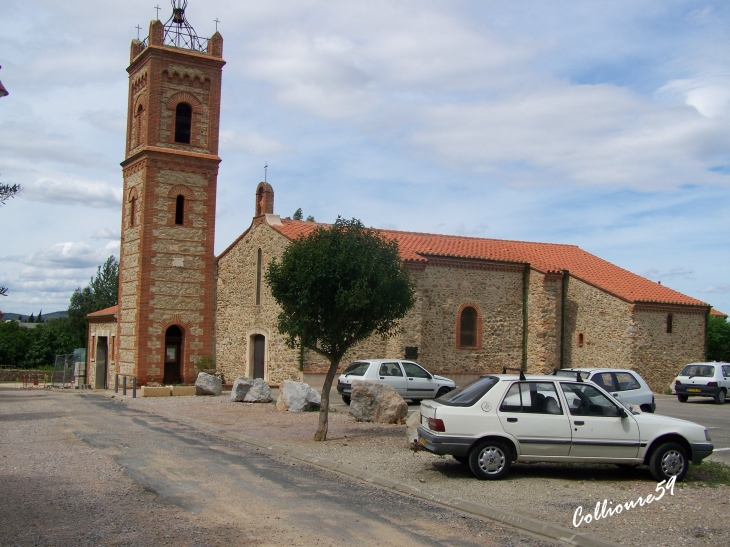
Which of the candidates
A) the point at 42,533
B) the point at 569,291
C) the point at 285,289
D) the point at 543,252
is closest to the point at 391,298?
the point at 285,289

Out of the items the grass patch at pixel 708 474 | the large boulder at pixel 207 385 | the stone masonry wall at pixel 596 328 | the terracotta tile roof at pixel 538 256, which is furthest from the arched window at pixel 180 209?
the grass patch at pixel 708 474

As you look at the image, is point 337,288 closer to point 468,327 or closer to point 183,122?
point 468,327

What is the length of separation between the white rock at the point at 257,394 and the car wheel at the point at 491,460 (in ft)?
42.8

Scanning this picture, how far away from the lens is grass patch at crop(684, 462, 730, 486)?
31.9 ft

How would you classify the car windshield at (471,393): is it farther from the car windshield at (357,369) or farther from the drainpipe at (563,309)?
the drainpipe at (563,309)

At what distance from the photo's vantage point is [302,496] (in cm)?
873

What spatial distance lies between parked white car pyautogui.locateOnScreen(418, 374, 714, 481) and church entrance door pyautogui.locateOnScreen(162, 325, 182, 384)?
2133 centimetres

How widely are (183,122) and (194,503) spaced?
2420cm

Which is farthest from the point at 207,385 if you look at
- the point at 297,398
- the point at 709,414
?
the point at 709,414

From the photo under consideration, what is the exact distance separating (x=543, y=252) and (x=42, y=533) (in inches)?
1117

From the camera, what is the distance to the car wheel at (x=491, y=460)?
380 inches

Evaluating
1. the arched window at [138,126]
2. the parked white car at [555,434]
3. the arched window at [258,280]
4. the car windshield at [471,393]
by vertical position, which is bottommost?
the parked white car at [555,434]

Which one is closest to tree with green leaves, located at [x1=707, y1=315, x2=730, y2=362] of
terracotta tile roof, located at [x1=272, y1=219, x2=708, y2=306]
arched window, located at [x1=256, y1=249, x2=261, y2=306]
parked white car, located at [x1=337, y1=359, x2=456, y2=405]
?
terracotta tile roof, located at [x1=272, y1=219, x2=708, y2=306]

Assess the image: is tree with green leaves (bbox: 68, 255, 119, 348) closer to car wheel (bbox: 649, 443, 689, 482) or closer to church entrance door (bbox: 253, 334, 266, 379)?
church entrance door (bbox: 253, 334, 266, 379)
